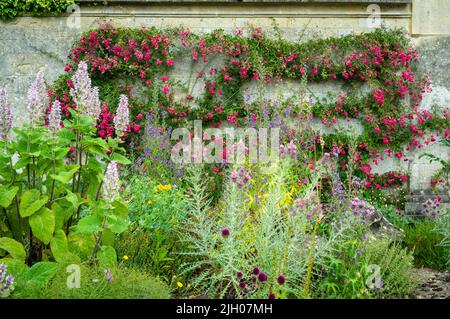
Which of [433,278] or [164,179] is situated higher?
[164,179]

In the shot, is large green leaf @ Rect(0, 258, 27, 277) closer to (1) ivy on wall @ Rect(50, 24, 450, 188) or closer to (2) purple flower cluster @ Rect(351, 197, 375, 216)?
(2) purple flower cluster @ Rect(351, 197, 375, 216)

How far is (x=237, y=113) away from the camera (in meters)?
7.14

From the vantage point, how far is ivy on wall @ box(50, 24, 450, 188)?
7.12 meters

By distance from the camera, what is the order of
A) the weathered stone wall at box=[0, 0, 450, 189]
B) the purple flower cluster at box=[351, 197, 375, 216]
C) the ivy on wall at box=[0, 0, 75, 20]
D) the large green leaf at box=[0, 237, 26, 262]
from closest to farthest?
the large green leaf at box=[0, 237, 26, 262] < the purple flower cluster at box=[351, 197, 375, 216] < the ivy on wall at box=[0, 0, 75, 20] < the weathered stone wall at box=[0, 0, 450, 189]

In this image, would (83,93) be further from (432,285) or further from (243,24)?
(243,24)

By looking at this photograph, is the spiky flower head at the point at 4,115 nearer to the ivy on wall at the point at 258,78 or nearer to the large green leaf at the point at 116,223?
the large green leaf at the point at 116,223

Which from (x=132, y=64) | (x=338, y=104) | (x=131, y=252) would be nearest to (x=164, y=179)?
(x=131, y=252)

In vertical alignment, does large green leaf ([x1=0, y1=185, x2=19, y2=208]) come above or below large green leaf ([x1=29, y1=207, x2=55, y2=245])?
above

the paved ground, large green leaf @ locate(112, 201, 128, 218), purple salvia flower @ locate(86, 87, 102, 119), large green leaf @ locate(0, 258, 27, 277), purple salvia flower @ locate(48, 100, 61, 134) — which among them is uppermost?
purple salvia flower @ locate(86, 87, 102, 119)

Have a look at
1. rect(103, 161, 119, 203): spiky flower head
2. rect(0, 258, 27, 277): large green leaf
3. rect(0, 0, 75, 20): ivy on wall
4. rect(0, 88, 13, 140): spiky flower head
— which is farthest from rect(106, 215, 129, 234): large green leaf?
rect(0, 0, 75, 20): ivy on wall

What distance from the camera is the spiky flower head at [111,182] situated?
2863mm

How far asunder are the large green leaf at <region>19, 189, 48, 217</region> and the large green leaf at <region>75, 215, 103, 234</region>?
29 centimetres

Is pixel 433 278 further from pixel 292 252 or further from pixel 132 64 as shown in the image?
pixel 132 64
